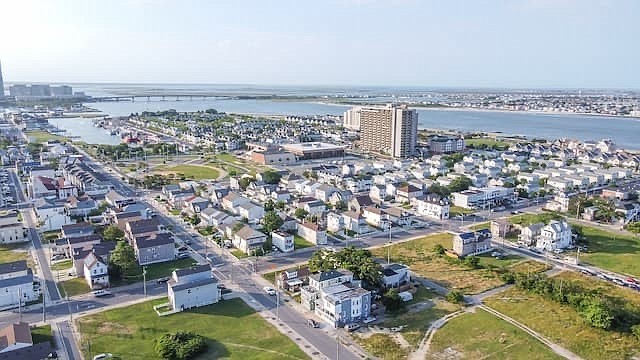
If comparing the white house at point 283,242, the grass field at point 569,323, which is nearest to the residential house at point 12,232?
the white house at point 283,242

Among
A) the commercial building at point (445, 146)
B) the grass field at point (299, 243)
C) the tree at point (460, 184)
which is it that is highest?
the commercial building at point (445, 146)

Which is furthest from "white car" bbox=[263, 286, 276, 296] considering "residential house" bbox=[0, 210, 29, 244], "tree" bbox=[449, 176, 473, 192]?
"tree" bbox=[449, 176, 473, 192]

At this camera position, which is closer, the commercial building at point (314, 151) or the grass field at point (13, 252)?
the grass field at point (13, 252)

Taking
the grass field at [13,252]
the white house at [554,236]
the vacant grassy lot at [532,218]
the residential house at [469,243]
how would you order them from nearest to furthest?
1. the grass field at [13,252]
2. the residential house at [469,243]
3. the white house at [554,236]
4. the vacant grassy lot at [532,218]

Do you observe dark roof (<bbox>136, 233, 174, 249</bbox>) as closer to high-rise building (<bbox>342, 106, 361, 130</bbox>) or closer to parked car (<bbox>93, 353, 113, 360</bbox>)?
parked car (<bbox>93, 353, 113, 360</bbox>)

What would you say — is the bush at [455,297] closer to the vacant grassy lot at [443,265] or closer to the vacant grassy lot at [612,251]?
the vacant grassy lot at [443,265]

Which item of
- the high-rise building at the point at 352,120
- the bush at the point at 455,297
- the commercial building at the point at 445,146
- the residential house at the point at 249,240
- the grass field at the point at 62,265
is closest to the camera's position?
the bush at the point at 455,297

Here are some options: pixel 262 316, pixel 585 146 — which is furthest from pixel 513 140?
pixel 262 316
